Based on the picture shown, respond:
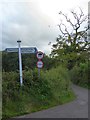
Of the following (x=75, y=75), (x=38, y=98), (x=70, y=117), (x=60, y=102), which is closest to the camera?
(x=70, y=117)

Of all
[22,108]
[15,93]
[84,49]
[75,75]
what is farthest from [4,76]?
[84,49]

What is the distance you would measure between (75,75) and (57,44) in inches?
902

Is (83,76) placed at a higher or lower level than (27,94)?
higher

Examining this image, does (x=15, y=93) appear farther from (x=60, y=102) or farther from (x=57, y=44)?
(x=57, y=44)

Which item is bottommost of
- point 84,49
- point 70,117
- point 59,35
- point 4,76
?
point 70,117

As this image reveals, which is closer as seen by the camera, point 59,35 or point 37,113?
point 37,113

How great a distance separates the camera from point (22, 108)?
10172 mm

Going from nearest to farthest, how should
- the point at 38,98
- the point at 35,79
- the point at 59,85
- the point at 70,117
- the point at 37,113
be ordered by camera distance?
1. the point at 70,117
2. the point at 37,113
3. the point at 38,98
4. the point at 35,79
5. the point at 59,85

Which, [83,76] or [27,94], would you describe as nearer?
[27,94]

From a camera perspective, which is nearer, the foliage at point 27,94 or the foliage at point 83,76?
the foliage at point 27,94

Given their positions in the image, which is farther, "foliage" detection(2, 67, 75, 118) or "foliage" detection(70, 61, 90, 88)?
"foliage" detection(70, 61, 90, 88)

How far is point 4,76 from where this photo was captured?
12.3m

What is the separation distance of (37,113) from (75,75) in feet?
65.5

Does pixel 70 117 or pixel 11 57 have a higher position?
pixel 11 57
